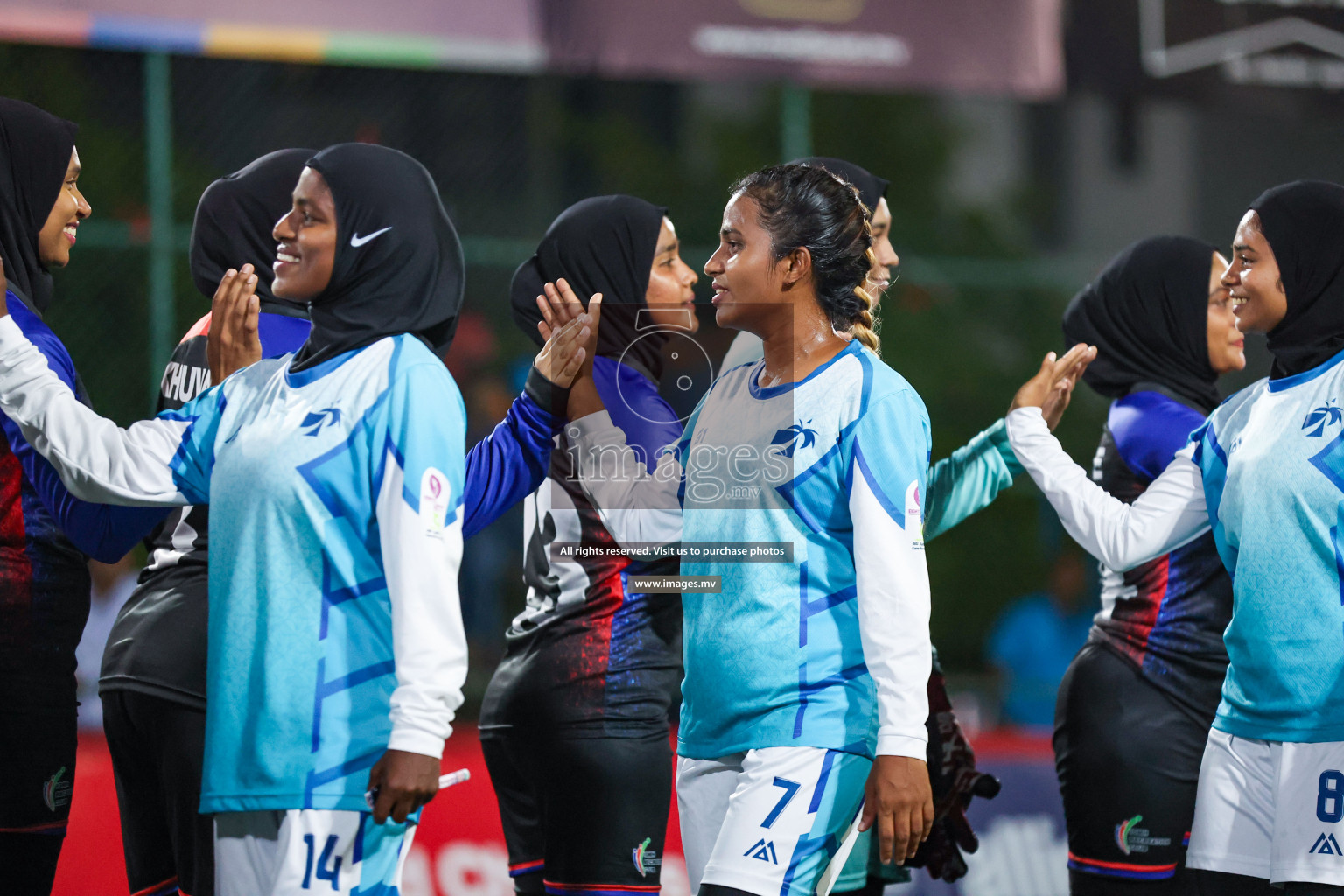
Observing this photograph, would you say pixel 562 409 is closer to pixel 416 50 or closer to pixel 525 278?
pixel 525 278

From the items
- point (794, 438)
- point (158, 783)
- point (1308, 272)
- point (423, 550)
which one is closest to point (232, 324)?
point (423, 550)

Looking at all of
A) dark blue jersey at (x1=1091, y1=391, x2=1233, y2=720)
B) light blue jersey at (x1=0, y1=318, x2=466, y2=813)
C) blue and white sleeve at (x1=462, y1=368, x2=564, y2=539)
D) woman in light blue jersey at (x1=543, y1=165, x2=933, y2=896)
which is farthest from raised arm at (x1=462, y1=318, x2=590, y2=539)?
dark blue jersey at (x1=1091, y1=391, x2=1233, y2=720)

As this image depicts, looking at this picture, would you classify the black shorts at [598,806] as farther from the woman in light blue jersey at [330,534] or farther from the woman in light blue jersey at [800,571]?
the woman in light blue jersey at [330,534]

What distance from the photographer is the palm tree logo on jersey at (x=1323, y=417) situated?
3270mm

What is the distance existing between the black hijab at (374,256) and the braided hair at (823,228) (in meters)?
0.76

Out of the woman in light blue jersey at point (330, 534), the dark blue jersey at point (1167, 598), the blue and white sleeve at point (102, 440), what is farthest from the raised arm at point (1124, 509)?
the blue and white sleeve at point (102, 440)

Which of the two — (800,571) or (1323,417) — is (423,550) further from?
(1323,417)

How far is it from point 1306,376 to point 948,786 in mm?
1364

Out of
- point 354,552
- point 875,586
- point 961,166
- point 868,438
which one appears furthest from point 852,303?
point 961,166

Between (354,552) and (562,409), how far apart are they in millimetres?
760

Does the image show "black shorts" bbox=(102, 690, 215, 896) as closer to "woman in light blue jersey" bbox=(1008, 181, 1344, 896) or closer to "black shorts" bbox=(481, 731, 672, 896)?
"black shorts" bbox=(481, 731, 672, 896)

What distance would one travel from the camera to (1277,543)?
325cm

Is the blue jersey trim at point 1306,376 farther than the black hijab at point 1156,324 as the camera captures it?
No

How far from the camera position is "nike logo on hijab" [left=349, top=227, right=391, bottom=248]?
286 centimetres
